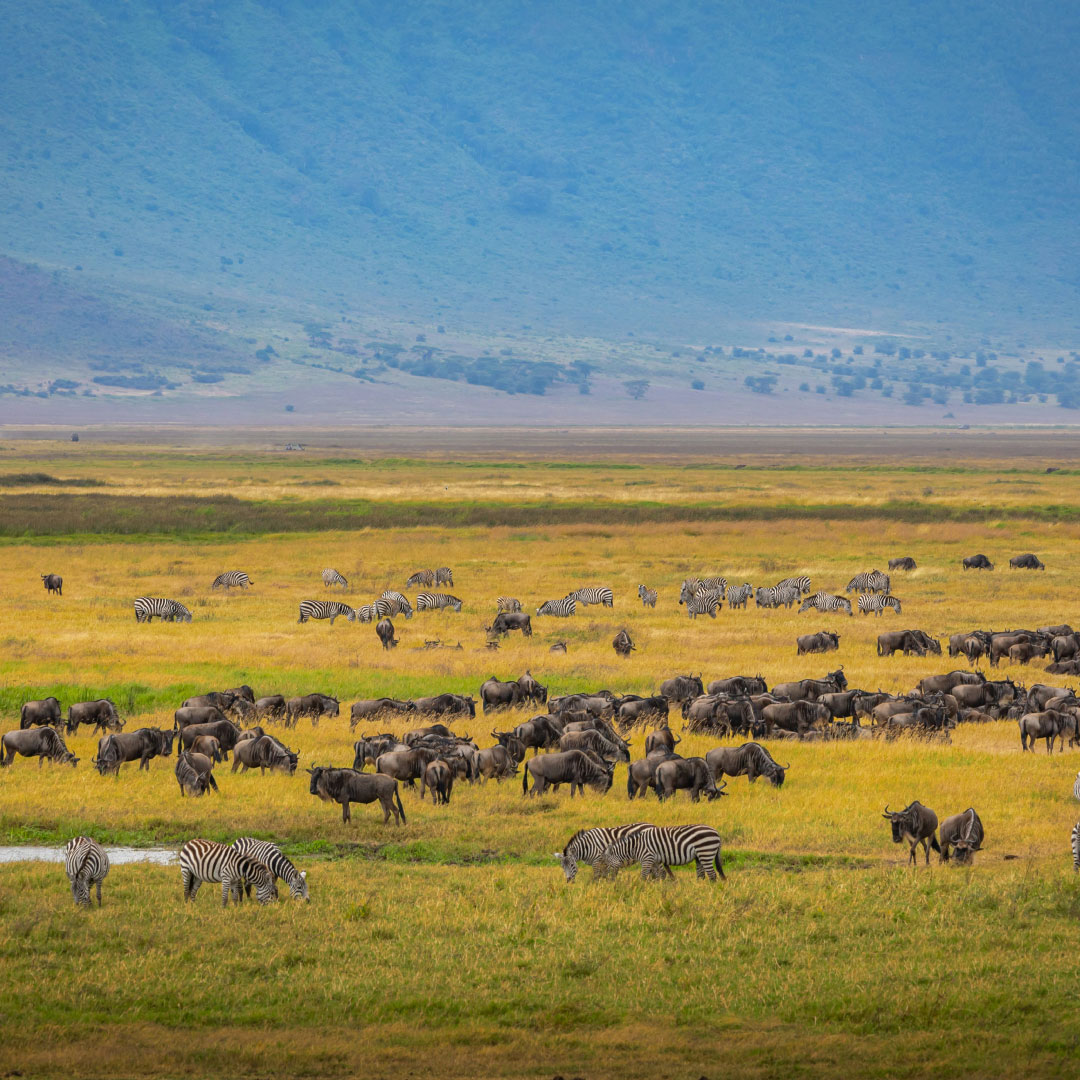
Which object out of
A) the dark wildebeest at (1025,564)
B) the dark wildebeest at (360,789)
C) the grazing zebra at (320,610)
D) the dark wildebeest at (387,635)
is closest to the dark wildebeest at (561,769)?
the dark wildebeest at (360,789)

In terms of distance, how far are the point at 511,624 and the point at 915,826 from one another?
22.8 m

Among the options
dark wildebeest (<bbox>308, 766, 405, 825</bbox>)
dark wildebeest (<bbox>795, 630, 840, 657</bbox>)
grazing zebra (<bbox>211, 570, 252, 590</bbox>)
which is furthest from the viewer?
grazing zebra (<bbox>211, 570, 252, 590</bbox>)

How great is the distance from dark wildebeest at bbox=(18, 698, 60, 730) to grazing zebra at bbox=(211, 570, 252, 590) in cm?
2352

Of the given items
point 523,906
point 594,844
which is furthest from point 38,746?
point 523,906

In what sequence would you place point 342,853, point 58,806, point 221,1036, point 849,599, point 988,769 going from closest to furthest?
point 221,1036
point 342,853
point 58,806
point 988,769
point 849,599

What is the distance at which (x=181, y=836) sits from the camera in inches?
849

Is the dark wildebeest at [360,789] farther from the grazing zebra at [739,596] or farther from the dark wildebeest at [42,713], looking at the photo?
the grazing zebra at [739,596]

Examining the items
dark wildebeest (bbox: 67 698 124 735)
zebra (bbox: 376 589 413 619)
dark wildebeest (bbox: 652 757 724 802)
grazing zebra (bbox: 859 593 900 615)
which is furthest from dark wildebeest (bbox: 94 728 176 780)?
grazing zebra (bbox: 859 593 900 615)

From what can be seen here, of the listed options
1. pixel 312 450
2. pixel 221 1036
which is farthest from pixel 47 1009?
pixel 312 450

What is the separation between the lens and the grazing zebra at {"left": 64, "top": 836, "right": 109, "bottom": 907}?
1742 cm

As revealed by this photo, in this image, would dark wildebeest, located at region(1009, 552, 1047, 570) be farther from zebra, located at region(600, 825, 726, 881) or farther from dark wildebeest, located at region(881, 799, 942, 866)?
zebra, located at region(600, 825, 726, 881)

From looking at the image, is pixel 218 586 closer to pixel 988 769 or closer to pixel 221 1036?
pixel 988 769

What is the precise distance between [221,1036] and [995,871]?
10.5 meters

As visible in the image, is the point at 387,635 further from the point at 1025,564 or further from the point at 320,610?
the point at 1025,564
